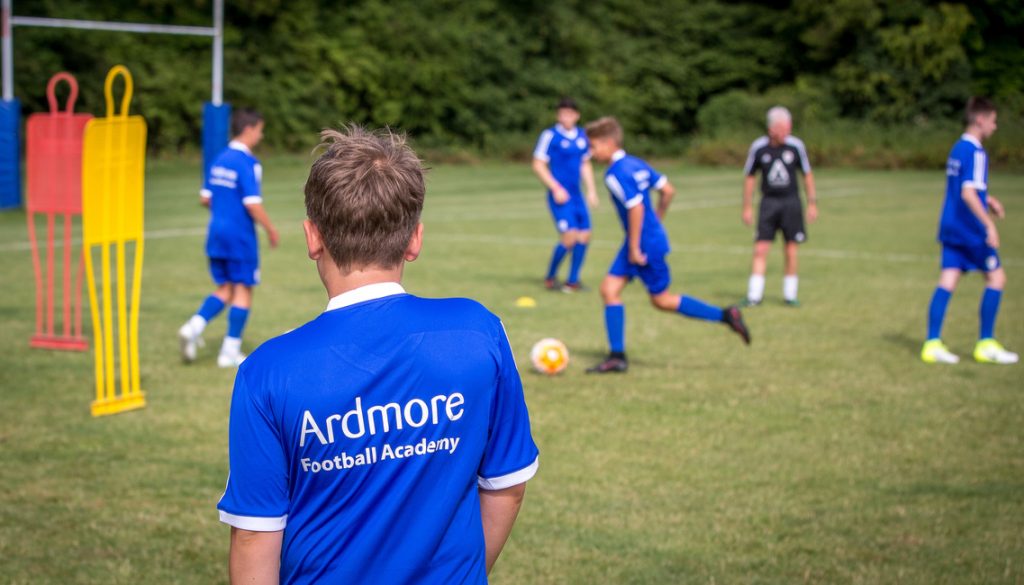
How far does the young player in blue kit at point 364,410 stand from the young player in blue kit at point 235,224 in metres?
6.31

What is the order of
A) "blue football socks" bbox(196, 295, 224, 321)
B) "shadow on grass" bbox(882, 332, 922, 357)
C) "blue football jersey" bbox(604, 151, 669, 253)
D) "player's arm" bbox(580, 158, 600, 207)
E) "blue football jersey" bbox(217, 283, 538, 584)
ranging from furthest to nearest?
"player's arm" bbox(580, 158, 600, 207)
"shadow on grass" bbox(882, 332, 922, 357)
"blue football socks" bbox(196, 295, 224, 321)
"blue football jersey" bbox(604, 151, 669, 253)
"blue football jersey" bbox(217, 283, 538, 584)

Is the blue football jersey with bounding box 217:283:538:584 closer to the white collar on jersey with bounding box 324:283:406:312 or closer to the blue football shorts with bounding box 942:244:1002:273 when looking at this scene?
the white collar on jersey with bounding box 324:283:406:312

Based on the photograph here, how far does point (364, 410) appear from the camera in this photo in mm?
2262

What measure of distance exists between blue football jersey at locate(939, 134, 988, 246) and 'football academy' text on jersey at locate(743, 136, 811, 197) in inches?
132

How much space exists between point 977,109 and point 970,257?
1209 mm

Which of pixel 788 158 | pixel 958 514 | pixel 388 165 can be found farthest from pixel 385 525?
pixel 788 158

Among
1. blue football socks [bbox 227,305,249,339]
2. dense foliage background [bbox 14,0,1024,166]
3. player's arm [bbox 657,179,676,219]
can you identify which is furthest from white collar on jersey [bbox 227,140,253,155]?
dense foliage background [bbox 14,0,1024,166]

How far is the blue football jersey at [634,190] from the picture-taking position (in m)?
8.51

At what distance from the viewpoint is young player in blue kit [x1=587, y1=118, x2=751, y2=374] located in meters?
8.53

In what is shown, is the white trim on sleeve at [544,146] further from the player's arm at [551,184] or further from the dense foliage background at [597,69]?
the dense foliage background at [597,69]

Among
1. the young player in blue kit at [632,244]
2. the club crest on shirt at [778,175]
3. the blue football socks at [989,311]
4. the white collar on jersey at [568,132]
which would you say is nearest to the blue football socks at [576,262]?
the white collar on jersey at [568,132]

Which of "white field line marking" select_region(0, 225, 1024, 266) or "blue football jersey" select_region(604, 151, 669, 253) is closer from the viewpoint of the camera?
"blue football jersey" select_region(604, 151, 669, 253)

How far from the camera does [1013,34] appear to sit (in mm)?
49281

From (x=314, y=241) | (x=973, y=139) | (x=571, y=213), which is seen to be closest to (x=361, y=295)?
(x=314, y=241)
